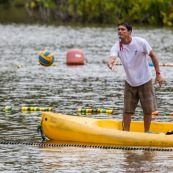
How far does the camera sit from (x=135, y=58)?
1708 cm

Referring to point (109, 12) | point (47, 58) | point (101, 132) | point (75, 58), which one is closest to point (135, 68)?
point (101, 132)

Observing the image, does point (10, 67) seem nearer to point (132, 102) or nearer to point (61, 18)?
point (132, 102)

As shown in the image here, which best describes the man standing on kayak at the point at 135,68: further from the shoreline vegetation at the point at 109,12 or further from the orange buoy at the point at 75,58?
the shoreline vegetation at the point at 109,12

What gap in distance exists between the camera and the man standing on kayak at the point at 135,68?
55.6 ft

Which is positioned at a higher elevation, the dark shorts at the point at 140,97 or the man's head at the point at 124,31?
the man's head at the point at 124,31

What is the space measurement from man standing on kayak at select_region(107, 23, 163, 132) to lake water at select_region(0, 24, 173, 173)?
4.14ft

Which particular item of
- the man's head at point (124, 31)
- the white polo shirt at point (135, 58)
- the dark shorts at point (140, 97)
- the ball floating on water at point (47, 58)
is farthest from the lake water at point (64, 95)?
the man's head at point (124, 31)

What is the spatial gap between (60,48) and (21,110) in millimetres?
23069

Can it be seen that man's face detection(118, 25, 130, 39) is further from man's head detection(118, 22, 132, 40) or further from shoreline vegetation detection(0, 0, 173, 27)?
shoreline vegetation detection(0, 0, 173, 27)

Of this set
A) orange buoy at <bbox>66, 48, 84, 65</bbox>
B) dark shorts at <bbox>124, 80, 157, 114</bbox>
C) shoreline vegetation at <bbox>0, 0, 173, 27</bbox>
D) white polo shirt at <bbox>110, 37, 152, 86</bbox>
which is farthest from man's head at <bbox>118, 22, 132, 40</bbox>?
shoreline vegetation at <bbox>0, 0, 173, 27</bbox>

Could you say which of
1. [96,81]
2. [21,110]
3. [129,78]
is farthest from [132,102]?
[96,81]

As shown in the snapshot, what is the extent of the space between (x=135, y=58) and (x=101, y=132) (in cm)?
143

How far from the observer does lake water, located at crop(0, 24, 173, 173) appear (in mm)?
15195

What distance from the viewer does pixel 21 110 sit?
71.5ft
